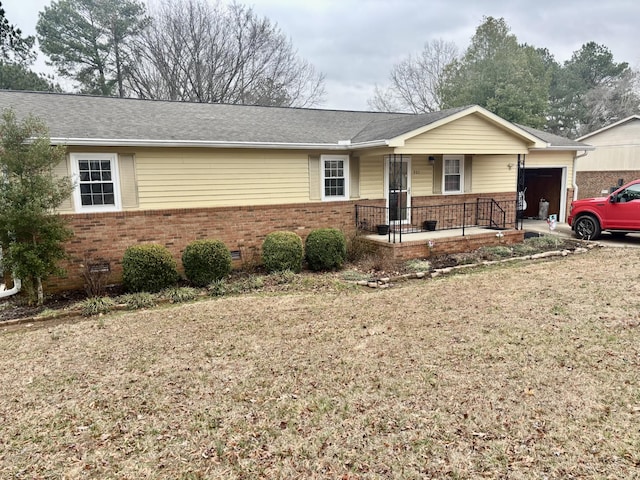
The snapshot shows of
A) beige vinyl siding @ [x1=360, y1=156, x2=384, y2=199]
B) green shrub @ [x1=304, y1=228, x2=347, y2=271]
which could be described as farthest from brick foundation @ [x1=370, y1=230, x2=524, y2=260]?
beige vinyl siding @ [x1=360, y1=156, x2=384, y2=199]

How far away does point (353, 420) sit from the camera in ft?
11.8

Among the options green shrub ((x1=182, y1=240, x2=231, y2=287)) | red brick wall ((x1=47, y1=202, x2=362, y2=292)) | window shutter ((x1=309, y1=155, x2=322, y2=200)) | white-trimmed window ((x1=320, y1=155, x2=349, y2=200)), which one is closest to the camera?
green shrub ((x1=182, y1=240, x2=231, y2=287))

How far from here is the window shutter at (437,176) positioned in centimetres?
1256

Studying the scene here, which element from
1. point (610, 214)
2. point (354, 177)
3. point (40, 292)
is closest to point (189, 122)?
point (354, 177)

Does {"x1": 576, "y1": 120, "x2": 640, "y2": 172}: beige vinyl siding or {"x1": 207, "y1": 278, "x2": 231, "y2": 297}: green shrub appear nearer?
{"x1": 207, "y1": 278, "x2": 231, "y2": 297}: green shrub

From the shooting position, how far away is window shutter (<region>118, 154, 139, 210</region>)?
28.5ft

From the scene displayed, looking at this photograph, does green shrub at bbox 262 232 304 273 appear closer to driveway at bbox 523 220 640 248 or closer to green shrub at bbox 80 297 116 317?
green shrub at bbox 80 297 116 317

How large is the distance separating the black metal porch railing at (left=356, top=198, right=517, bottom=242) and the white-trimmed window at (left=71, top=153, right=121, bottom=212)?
6.03 metres

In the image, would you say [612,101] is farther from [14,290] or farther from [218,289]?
[14,290]

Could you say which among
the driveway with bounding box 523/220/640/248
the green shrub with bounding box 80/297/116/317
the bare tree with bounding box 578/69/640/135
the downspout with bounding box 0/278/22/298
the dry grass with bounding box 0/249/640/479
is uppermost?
the bare tree with bounding box 578/69/640/135

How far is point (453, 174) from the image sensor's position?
1301cm

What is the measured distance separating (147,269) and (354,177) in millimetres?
5941

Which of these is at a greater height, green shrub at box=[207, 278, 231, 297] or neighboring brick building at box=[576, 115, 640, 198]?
neighboring brick building at box=[576, 115, 640, 198]

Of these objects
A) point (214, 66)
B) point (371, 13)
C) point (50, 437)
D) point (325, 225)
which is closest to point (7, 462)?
point (50, 437)
